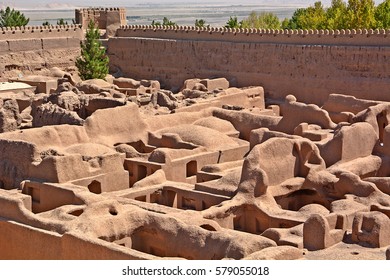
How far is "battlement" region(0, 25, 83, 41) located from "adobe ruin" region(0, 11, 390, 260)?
10637 millimetres

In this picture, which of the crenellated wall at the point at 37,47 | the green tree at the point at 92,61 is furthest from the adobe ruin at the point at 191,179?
the crenellated wall at the point at 37,47

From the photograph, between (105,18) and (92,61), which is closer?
(92,61)

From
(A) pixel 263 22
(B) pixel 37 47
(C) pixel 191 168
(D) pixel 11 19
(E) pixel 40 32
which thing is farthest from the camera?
(A) pixel 263 22

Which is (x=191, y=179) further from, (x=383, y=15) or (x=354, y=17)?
(x=383, y=15)

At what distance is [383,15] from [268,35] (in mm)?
11855

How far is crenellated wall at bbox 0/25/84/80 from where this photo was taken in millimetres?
43594

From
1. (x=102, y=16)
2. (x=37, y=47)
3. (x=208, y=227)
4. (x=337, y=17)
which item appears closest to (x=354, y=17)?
(x=337, y=17)

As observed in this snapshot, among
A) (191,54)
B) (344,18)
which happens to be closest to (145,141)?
(191,54)

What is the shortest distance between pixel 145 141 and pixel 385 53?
1122 cm

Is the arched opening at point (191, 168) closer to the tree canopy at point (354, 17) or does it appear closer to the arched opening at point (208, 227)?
the arched opening at point (208, 227)

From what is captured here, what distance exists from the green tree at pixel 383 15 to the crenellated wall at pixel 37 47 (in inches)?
641

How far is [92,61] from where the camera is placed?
A: 42812 mm

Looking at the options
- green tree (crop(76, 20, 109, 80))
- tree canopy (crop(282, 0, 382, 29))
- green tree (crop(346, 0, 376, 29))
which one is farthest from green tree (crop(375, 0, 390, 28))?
green tree (crop(76, 20, 109, 80))

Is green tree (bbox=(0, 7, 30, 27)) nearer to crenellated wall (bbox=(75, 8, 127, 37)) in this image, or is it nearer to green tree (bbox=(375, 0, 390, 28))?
crenellated wall (bbox=(75, 8, 127, 37))
